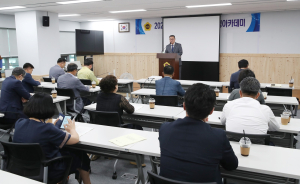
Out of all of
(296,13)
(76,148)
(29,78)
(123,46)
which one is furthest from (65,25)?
(76,148)

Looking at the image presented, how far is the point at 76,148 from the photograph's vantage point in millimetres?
2631

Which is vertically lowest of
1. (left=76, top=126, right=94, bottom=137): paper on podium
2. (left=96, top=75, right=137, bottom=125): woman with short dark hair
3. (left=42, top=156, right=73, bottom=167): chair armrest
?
(left=42, top=156, right=73, bottom=167): chair armrest

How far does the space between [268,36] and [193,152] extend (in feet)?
28.2

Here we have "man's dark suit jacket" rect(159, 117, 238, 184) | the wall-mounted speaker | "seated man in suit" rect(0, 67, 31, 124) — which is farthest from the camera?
the wall-mounted speaker

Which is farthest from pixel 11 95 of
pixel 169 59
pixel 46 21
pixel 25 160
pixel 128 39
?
pixel 128 39

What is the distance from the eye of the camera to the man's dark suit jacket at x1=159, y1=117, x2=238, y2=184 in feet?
5.30

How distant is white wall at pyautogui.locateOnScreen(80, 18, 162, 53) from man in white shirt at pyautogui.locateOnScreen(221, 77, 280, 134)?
8098 millimetres

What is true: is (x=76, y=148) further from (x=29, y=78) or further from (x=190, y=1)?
(x=190, y=1)

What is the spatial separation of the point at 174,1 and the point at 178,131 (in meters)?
5.53

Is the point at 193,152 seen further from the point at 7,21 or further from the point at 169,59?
the point at 7,21

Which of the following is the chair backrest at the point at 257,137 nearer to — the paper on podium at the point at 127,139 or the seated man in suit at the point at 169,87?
the paper on podium at the point at 127,139

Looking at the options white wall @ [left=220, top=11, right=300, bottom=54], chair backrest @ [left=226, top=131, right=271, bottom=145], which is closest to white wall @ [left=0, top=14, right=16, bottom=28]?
white wall @ [left=220, top=11, right=300, bottom=54]

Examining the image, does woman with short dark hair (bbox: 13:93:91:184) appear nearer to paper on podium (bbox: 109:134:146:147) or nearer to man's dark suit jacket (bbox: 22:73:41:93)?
paper on podium (bbox: 109:134:146:147)

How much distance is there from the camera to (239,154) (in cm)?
215
